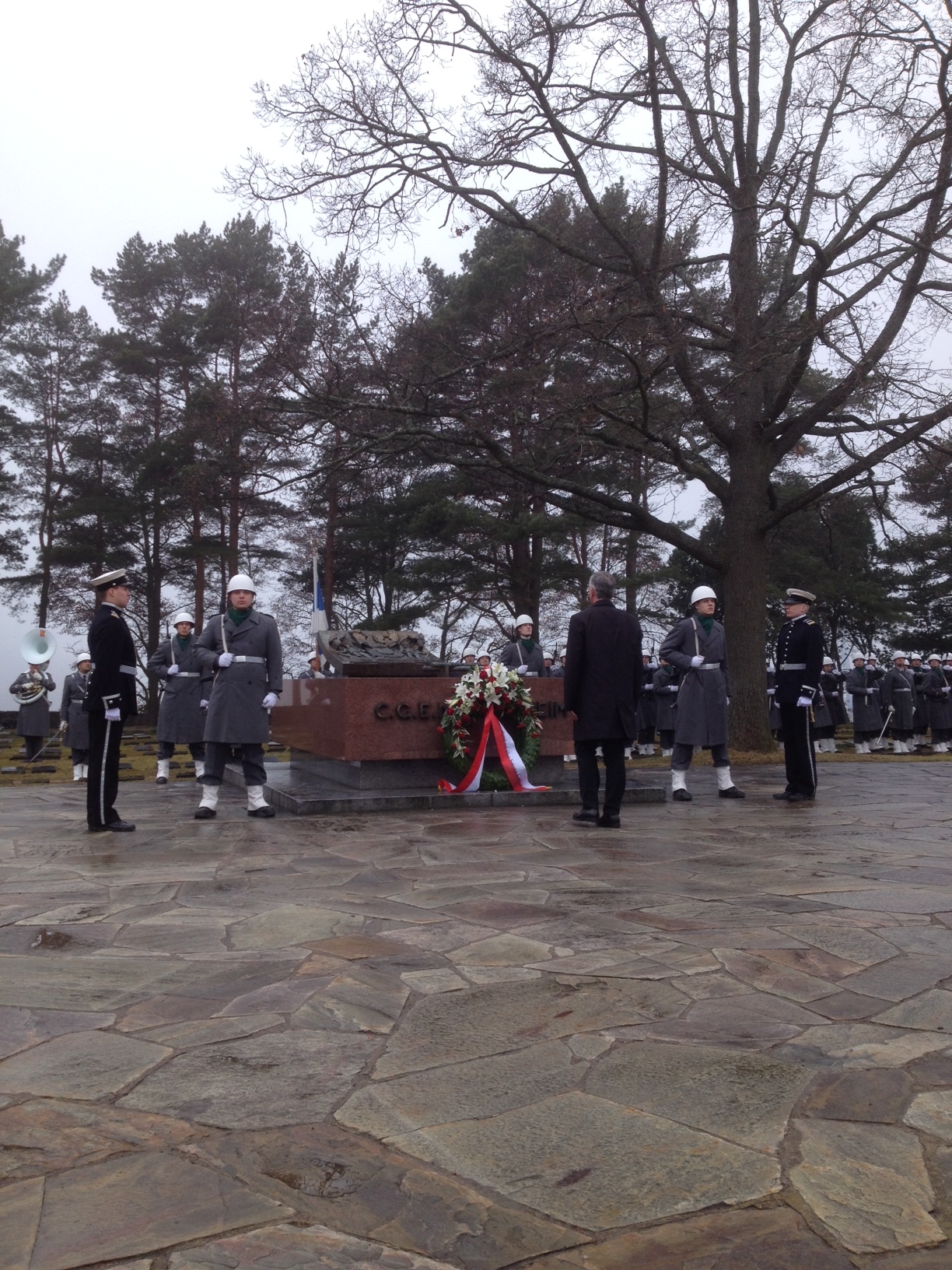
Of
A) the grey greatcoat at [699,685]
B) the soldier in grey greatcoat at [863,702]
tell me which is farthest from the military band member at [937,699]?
the grey greatcoat at [699,685]

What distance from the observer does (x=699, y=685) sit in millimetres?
11320

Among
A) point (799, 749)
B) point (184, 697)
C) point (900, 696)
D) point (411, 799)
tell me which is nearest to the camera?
point (411, 799)

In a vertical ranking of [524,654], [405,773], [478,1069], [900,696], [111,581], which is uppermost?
[111,581]

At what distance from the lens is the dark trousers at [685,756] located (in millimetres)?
11266

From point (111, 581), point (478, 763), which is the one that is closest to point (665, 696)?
point (478, 763)

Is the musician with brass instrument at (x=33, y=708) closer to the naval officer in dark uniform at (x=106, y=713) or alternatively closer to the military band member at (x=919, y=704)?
the naval officer in dark uniform at (x=106, y=713)

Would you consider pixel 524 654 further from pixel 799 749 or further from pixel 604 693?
pixel 604 693

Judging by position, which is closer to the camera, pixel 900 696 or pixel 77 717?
pixel 77 717

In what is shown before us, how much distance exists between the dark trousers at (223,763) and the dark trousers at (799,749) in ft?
15.5

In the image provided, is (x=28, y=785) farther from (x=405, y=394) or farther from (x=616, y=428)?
(x=616, y=428)

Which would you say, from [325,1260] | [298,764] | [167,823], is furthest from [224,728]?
[325,1260]

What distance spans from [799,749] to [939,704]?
41.7 feet

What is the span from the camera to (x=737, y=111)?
655 inches

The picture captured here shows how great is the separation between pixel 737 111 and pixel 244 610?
11254 mm
